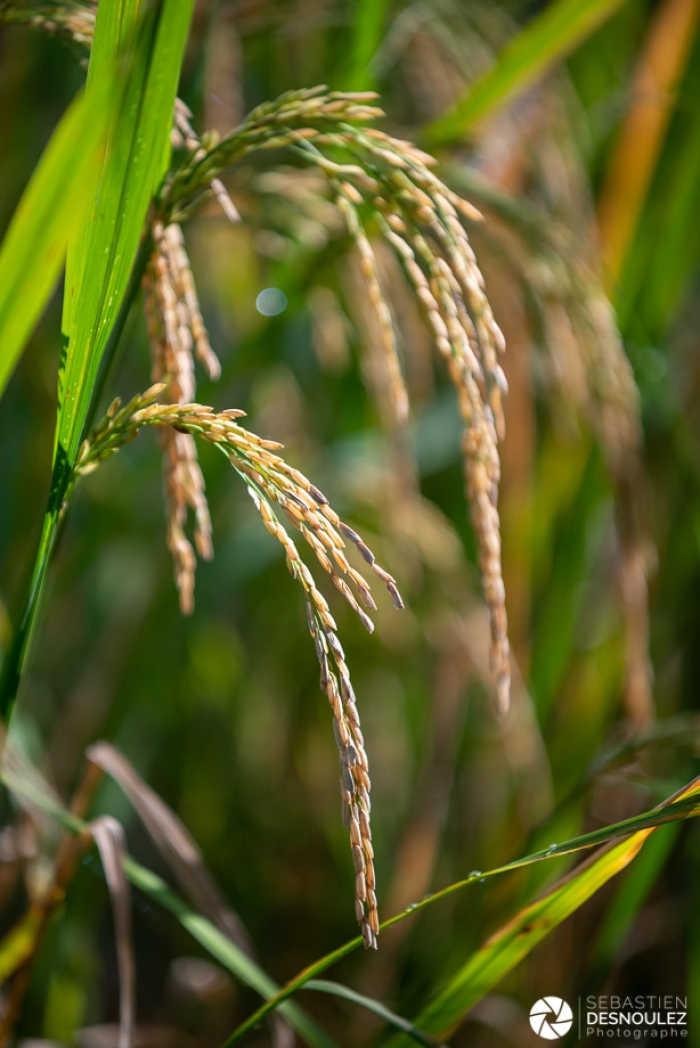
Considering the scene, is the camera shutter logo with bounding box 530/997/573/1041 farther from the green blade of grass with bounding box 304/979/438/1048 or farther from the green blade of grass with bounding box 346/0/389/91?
the green blade of grass with bounding box 346/0/389/91

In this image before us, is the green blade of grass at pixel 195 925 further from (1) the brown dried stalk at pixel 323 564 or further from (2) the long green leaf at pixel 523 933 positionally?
(1) the brown dried stalk at pixel 323 564

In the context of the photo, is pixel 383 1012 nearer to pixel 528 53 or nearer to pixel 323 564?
pixel 323 564

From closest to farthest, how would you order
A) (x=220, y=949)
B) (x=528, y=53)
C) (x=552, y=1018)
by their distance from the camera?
1. (x=220, y=949)
2. (x=528, y=53)
3. (x=552, y=1018)

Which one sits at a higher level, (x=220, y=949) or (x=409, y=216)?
(x=409, y=216)

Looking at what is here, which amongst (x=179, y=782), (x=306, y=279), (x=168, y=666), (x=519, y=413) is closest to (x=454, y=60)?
(x=306, y=279)

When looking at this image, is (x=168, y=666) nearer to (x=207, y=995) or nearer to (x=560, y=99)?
(x=207, y=995)

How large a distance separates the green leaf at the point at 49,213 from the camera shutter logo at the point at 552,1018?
770 mm

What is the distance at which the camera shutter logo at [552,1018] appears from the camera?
830 millimetres

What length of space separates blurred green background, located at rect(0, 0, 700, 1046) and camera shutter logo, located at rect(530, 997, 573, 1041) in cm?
5

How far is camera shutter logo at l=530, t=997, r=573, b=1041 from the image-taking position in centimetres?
83

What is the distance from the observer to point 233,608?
Answer: 139cm

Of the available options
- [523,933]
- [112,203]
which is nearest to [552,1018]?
[523,933]

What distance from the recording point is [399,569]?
4.04 ft

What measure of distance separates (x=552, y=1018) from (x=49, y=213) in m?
0.86
